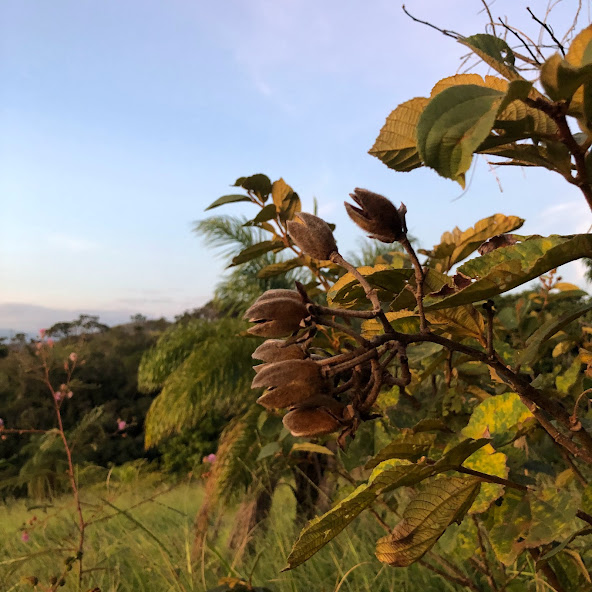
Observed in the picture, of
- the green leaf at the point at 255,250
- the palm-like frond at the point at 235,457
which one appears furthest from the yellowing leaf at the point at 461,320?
the palm-like frond at the point at 235,457

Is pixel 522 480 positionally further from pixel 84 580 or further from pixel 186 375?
pixel 186 375

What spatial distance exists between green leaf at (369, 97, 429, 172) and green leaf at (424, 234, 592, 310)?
0.42ft

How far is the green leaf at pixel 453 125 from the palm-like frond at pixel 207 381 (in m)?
4.01

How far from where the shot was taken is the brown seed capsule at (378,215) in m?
0.44

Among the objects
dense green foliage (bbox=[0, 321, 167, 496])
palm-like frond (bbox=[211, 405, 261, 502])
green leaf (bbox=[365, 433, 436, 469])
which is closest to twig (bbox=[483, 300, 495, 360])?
green leaf (bbox=[365, 433, 436, 469])

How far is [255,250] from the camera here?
0.92 metres

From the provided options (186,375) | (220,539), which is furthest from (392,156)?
(186,375)

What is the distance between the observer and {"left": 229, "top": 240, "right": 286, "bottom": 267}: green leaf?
87 cm

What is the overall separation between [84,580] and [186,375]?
103 inches

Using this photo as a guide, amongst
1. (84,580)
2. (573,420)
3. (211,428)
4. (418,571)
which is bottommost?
(211,428)

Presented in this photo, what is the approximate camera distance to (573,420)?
50 cm

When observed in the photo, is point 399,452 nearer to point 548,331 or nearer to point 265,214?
point 548,331

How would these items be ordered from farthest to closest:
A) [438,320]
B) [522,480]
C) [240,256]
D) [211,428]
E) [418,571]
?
[211,428] < [418,571] < [240,256] < [522,480] < [438,320]

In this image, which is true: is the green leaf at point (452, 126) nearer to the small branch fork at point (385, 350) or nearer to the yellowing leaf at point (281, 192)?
the small branch fork at point (385, 350)
